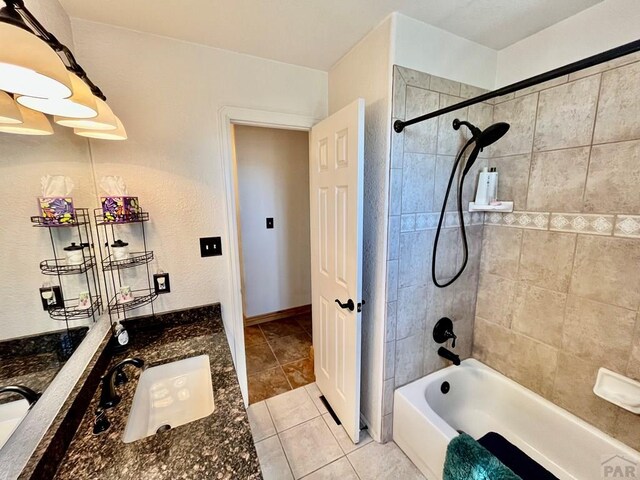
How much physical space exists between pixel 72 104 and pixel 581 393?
2.38 meters

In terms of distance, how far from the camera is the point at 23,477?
0.63 meters

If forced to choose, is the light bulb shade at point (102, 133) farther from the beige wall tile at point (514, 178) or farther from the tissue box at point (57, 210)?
the beige wall tile at point (514, 178)

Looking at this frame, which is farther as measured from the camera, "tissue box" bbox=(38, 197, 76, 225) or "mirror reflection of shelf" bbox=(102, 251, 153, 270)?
"mirror reflection of shelf" bbox=(102, 251, 153, 270)

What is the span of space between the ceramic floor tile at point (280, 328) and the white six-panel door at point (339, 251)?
3.22ft

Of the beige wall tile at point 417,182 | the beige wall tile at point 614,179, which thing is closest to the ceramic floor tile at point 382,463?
the beige wall tile at point 417,182

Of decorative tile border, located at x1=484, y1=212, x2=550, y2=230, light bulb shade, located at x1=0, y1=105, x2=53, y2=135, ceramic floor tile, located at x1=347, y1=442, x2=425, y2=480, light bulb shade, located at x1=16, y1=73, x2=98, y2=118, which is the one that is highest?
light bulb shade, located at x1=16, y1=73, x2=98, y2=118

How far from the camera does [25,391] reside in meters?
0.72

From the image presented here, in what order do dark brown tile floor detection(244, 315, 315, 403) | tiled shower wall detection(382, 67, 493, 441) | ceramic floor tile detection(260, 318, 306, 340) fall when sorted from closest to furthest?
tiled shower wall detection(382, 67, 493, 441)
dark brown tile floor detection(244, 315, 315, 403)
ceramic floor tile detection(260, 318, 306, 340)

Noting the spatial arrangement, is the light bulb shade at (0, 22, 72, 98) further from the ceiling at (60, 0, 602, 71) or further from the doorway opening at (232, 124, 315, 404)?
the doorway opening at (232, 124, 315, 404)

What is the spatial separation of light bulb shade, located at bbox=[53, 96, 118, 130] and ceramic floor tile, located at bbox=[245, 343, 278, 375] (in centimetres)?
205

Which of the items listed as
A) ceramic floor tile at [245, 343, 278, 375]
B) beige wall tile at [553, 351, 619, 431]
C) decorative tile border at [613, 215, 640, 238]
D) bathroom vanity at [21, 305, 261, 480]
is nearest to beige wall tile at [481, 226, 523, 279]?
decorative tile border at [613, 215, 640, 238]

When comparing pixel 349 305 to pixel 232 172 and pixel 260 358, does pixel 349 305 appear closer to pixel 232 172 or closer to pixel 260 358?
pixel 232 172

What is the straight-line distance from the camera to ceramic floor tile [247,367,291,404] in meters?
2.04

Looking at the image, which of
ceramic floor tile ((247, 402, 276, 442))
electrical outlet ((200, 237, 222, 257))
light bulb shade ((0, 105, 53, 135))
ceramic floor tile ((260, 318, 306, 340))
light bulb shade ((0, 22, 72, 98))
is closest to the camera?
light bulb shade ((0, 22, 72, 98))
